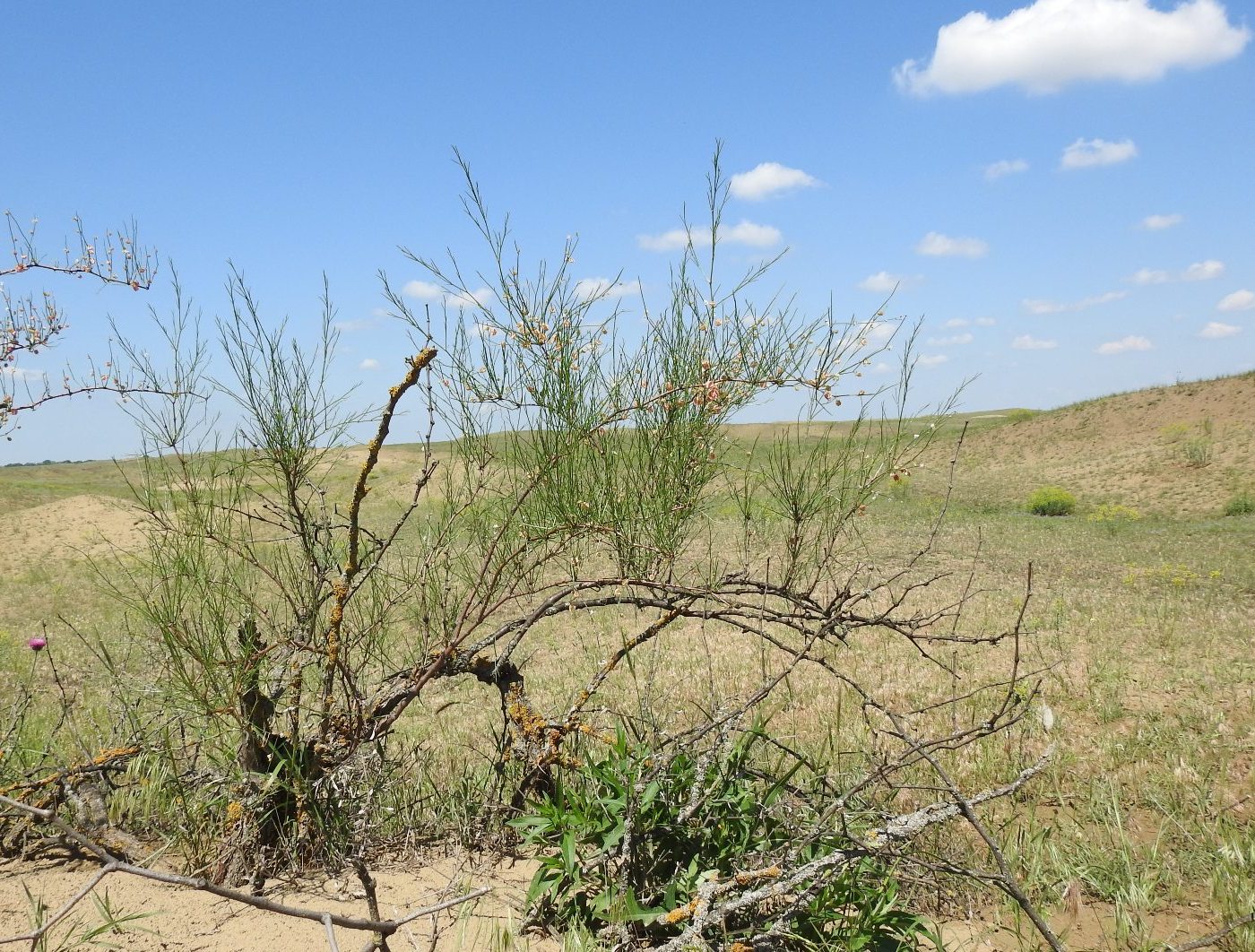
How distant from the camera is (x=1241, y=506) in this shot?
20.8 m

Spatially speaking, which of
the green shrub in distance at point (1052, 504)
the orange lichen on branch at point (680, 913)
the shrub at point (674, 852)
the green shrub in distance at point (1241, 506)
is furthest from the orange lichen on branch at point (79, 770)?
the green shrub in distance at point (1241, 506)

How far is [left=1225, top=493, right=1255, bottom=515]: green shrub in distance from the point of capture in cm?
2069

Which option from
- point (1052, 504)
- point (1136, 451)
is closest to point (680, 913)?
point (1052, 504)

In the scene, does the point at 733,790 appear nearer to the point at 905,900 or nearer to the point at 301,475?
the point at 905,900

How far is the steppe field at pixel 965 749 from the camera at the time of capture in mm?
2910

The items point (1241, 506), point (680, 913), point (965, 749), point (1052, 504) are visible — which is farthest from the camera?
point (1052, 504)

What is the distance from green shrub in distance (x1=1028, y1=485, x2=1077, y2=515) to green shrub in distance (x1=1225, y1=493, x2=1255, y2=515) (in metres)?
3.56

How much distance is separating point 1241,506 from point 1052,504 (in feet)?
14.0

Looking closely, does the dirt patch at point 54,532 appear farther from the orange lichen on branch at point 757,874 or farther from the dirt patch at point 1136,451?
the dirt patch at point 1136,451

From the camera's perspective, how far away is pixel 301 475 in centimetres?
371

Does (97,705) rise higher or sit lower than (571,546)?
lower

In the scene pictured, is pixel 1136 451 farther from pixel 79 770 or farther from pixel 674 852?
pixel 79 770

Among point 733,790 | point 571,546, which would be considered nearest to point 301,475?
point 571,546

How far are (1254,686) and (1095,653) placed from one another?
51.7 inches
